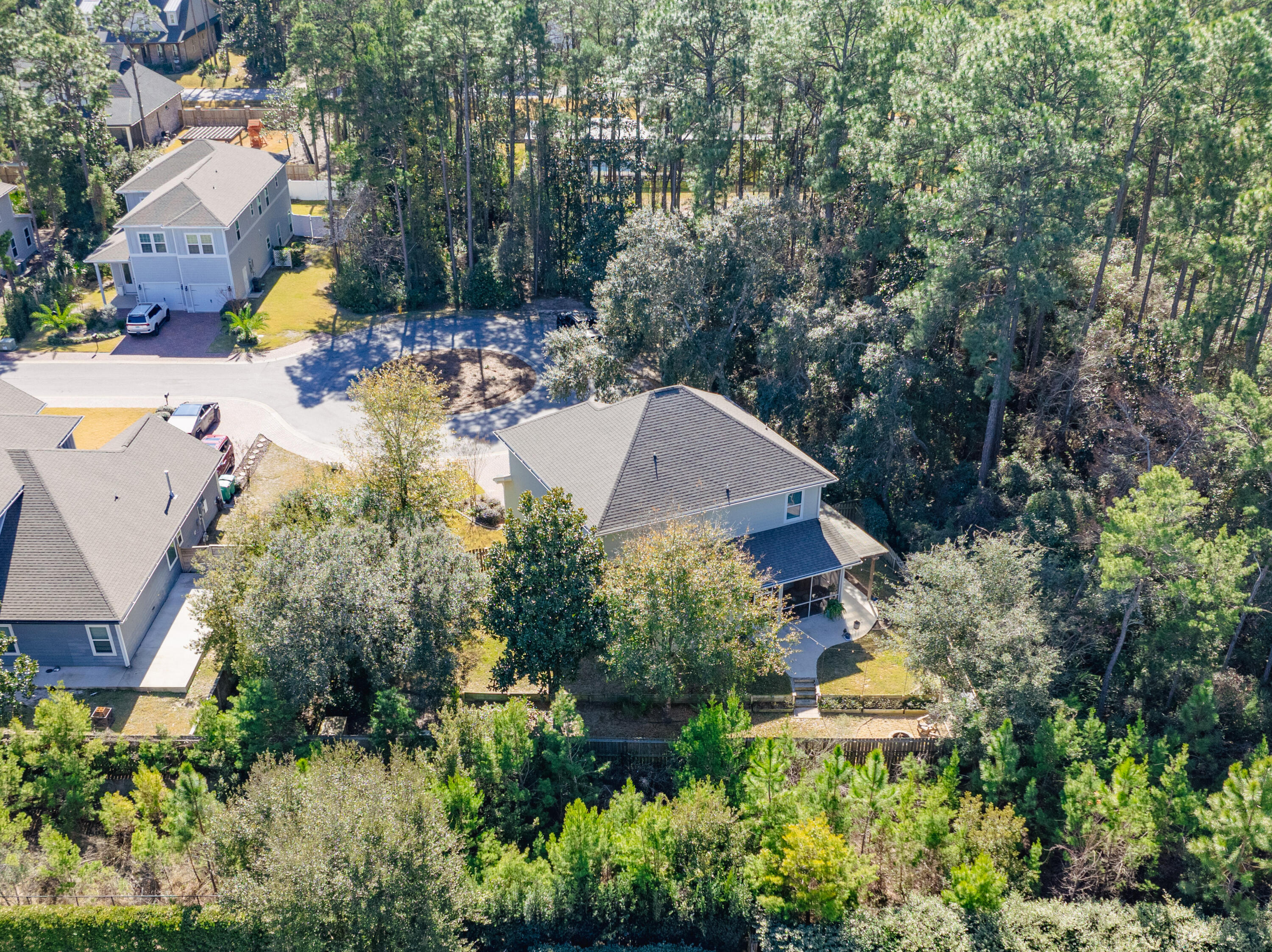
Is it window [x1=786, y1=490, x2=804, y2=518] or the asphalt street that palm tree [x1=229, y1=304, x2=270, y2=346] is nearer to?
the asphalt street

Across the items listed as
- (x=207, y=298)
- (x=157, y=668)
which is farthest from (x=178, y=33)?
(x=157, y=668)

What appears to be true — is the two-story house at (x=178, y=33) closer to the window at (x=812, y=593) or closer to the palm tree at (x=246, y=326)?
the palm tree at (x=246, y=326)

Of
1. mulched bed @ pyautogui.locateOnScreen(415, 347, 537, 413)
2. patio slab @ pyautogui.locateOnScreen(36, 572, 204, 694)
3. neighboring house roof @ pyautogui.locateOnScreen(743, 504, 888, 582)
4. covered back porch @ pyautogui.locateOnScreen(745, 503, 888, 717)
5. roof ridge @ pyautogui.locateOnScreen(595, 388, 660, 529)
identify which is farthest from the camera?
mulched bed @ pyautogui.locateOnScreen(415, 347, 537, 413)

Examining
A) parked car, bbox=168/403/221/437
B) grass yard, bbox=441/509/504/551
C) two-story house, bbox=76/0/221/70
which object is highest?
two-story house, bbox=76/0/221/70

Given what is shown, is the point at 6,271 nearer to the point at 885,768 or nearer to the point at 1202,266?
the point at 885,768

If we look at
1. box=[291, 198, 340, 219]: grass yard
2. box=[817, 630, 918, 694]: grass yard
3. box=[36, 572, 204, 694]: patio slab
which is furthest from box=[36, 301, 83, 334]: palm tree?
box=[817, 630, 918, 694]: grass yard

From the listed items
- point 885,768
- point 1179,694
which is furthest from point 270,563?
point 1179,694
